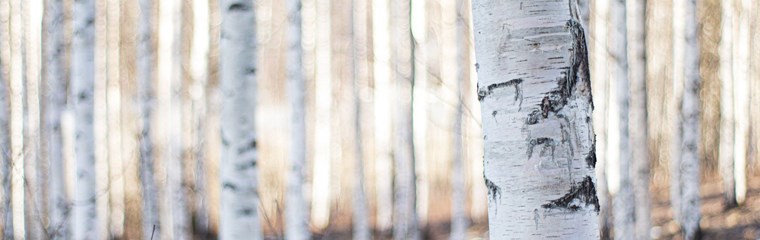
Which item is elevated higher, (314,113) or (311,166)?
(314,113)

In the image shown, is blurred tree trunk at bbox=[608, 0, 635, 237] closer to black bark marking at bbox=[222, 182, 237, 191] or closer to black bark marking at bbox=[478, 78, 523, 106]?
black bark marking at bbox=[222, 182, 237, 191]

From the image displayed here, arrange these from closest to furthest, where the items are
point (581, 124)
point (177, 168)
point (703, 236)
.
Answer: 1. point (581, 124)
2. point (703, 236)
3. point (177, 168)

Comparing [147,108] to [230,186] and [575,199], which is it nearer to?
[230,186]

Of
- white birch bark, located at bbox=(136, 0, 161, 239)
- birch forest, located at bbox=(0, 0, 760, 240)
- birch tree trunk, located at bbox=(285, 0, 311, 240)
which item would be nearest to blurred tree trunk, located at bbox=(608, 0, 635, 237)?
birch forest, located at bbox=(0, 0, 760, 240)

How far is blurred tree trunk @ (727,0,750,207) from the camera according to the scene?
11.6 m

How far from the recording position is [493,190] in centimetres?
202

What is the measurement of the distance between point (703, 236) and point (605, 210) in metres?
1.75

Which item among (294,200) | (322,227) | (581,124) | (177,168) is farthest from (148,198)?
(581,124)

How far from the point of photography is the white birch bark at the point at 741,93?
1158cm

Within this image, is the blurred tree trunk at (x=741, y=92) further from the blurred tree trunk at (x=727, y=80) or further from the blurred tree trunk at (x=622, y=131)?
the blurred tree trunk at (x=622, y=131)

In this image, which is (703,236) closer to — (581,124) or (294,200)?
(294,200)

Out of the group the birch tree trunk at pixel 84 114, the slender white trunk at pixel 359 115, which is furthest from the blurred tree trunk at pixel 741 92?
the birch tree trunk at pixel 84 114

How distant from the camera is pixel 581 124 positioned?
6.42ft

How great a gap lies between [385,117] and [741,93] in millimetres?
6321
